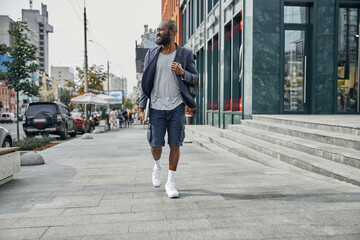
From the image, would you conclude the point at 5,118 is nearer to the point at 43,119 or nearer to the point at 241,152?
the point at 43,119

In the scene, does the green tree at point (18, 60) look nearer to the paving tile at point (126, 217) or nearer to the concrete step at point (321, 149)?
the concrete step at point (321, 149)

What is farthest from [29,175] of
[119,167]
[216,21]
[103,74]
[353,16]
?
[103,74]

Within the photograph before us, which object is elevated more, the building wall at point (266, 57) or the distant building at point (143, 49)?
the distant building at point (143, 49)

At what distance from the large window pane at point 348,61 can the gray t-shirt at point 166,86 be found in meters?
9.42

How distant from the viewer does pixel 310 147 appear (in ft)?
19.3

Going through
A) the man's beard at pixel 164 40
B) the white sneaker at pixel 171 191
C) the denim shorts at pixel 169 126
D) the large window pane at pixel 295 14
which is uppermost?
the large window pane at pixel 295 14

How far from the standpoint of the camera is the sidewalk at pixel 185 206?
272cm

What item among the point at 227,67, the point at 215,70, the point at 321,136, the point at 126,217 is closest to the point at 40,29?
the point at 215,70

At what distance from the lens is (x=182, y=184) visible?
4.58 metres

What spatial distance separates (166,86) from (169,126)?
1.59 ft

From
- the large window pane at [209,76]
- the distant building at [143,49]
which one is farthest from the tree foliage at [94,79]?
the large window pane at [209,76]

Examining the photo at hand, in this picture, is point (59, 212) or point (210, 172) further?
point (210, 172)

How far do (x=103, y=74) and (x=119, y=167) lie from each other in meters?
31.0

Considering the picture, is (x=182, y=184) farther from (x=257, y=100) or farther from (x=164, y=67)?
(x=257, y=100)
